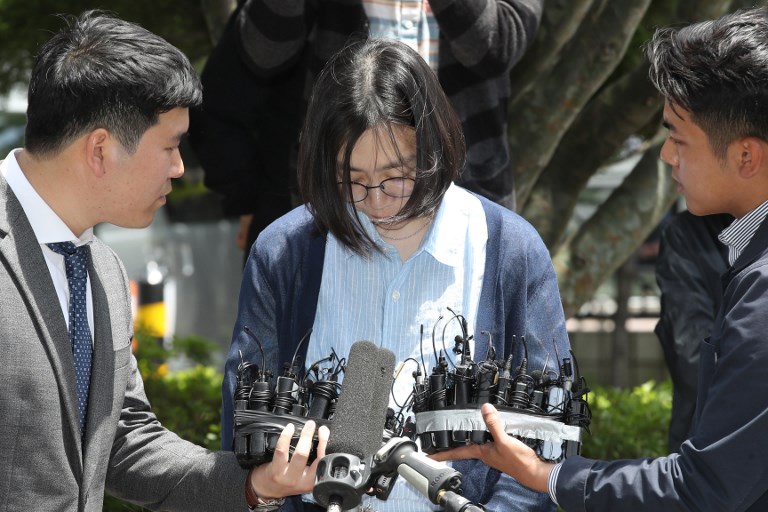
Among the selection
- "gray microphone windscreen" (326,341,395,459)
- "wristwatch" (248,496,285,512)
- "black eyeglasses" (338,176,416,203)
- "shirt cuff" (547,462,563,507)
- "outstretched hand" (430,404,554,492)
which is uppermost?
"black eyeglasses" (338,176,416,203)

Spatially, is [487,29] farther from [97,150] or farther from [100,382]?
[100,382]

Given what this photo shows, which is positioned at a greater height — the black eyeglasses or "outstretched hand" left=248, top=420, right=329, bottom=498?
the black eyeglasses

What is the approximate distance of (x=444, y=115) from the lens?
304cm

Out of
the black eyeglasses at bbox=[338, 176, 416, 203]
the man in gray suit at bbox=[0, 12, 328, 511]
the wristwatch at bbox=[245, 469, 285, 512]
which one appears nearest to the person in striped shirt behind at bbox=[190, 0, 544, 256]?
the black eyeglasses at bbox=[338, 176, 416, 203]

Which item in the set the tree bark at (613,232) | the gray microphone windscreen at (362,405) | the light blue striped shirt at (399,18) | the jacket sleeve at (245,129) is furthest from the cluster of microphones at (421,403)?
the tree bark at (613,232)

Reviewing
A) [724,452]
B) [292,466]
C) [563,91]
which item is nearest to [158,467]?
[292,466]

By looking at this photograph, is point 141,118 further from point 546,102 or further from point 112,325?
point 546,102

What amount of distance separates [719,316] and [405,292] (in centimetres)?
82

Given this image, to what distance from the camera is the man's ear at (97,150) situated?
2.80 metres

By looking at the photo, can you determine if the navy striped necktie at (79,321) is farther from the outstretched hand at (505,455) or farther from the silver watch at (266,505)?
the outstretched hand at (505,455)

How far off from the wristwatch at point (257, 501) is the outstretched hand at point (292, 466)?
0.14 meters

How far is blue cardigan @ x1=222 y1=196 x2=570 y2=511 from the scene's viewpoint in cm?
292

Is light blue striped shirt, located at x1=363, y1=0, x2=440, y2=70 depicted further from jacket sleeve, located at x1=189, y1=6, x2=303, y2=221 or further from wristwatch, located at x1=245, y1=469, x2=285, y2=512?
wristwatch, located at x1=245, y1=469, x2=285, y2=512

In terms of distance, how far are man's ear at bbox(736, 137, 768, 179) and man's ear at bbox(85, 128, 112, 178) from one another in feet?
5.02
